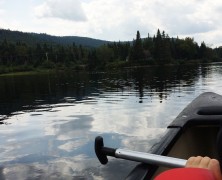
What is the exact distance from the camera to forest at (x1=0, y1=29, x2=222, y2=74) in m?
135

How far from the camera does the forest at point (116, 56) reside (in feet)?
443

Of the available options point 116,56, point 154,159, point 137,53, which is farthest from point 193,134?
point 116,56

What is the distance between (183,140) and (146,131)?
359 inches

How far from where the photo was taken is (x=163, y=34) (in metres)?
146

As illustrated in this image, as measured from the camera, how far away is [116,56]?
6535 inches

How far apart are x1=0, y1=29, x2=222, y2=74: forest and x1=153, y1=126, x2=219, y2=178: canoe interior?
125787 mm

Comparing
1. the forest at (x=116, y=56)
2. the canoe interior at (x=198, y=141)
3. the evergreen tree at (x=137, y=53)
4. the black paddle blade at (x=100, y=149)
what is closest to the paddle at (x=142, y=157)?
the black paddle blade at (x=100, y=149)

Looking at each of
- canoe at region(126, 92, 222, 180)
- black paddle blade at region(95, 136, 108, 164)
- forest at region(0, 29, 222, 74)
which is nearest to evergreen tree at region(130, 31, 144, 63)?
forest at region(0, 29, 222, 74)

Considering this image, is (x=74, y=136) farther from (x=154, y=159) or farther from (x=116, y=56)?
(x=116, y=56)

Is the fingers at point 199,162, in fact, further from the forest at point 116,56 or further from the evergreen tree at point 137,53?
the evergreen tree at point 137,53

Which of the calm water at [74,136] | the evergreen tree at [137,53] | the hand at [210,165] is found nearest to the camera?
the hand at [210,165]

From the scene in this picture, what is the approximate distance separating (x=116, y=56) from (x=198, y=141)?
160752mm

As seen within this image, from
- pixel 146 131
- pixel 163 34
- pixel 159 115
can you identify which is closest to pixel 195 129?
pixel 146 131

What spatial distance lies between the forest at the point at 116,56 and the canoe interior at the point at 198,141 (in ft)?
413
